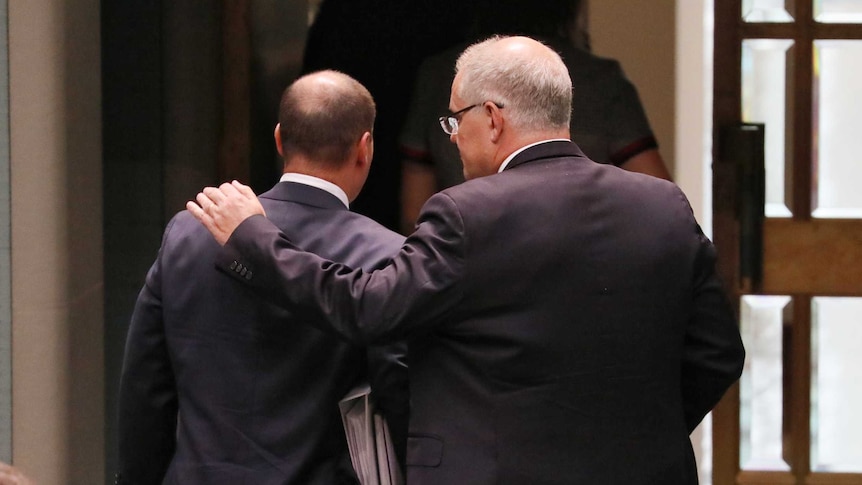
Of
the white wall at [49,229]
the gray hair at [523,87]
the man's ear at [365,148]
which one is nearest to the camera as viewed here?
the gray hair at [523,87]

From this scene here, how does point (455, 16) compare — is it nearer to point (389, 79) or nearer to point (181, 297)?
point (389, 79)

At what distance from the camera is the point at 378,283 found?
2.14 metres

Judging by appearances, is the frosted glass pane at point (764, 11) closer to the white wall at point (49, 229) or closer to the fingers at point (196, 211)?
the white wall at point (49, 229)

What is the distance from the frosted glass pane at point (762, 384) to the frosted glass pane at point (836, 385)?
10 cm

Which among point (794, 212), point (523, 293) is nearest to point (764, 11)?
point (794, 212)

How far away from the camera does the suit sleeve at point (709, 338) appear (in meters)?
2.34

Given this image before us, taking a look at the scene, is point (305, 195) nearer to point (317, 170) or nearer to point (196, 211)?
point (317, 170)

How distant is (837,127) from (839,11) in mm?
353

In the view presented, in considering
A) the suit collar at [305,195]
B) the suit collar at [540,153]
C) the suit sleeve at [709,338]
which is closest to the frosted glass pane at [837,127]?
the suit sleeve at [709,338]

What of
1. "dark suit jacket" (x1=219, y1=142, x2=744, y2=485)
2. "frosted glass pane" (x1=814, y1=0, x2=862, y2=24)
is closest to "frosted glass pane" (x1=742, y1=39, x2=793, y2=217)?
"frosted glass pane" (x1=814, y1=0, x2=862, y2=24)

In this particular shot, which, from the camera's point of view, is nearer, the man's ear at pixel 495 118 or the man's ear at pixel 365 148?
the man's ear at pixel 495 118

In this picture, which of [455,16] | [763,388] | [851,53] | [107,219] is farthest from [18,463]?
[851,53]

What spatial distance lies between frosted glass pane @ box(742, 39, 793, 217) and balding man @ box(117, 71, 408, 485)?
1822 mm

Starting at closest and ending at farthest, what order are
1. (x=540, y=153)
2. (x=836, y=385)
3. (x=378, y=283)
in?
(x=378, y=283) < (x=540, y=153) < (x=836, y=385)
